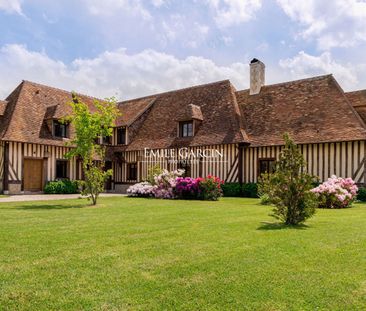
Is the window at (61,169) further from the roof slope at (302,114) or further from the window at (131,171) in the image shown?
the roof slope at (302,114)

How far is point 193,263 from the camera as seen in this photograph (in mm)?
4336

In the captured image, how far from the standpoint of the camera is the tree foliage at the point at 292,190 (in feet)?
24.2

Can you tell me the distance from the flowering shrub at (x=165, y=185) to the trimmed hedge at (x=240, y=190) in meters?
2.81

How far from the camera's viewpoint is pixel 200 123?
2189 centimetres

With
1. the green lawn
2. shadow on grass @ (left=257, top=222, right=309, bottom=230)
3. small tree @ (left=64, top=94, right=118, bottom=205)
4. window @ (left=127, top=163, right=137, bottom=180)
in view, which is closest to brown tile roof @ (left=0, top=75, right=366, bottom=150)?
window @ (left=127, top=163, right=137, bottom=180)

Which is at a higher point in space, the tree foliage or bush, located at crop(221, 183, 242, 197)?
the tree foliage

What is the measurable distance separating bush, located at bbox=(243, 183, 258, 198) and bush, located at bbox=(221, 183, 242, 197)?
354 mm

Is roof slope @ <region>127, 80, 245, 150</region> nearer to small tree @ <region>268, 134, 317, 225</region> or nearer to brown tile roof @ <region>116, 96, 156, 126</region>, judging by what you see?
brown tile roof @ <region>116, 96, 156, 126</region>

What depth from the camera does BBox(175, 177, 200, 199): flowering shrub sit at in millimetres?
17031

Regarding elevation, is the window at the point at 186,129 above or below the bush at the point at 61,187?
above

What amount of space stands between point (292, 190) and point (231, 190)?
11.7m

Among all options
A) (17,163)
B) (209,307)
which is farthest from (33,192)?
(209,307)

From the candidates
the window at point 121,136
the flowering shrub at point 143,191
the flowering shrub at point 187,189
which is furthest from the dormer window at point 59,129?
the flowering shrub at point 187,189

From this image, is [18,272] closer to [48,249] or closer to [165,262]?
[48,249]
